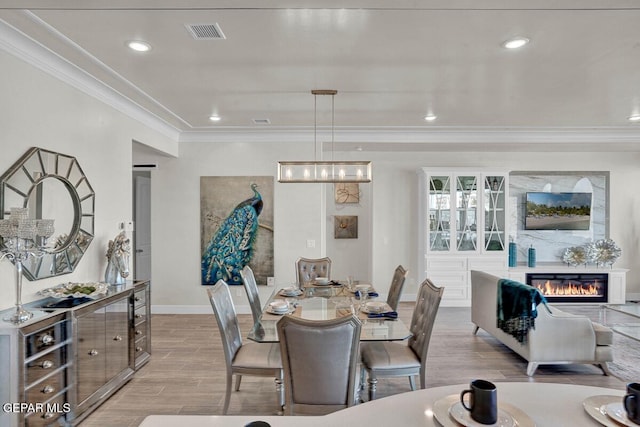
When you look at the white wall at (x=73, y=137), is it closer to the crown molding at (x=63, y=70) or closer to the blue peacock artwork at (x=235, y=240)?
the crown molding at (x=63, y=70)

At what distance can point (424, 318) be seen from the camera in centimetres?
291

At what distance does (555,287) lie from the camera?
635cm

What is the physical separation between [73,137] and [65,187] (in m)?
0.45

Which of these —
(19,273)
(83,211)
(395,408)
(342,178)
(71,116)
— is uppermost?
(71,116)

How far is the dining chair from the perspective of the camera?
9.05 feet

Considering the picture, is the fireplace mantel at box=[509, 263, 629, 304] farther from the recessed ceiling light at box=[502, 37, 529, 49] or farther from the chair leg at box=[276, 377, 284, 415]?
the chair leg at box=[276, 377, 284, 415]

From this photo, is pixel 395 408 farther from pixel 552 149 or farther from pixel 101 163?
pixel 552 149

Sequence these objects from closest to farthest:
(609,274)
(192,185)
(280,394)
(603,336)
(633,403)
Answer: (633,403)
(280,394)
(603,336)
(192,185)
(609,274)

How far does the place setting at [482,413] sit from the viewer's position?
1.01 meters

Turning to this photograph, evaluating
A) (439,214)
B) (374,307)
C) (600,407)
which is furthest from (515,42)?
(439,214)

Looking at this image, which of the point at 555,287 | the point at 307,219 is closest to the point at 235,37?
the point at 307,219

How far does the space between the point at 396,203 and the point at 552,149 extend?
2627mm

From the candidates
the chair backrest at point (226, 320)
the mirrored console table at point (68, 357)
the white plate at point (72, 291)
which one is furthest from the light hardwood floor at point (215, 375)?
the white plate at point (72, 291)

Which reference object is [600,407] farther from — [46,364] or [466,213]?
[466,213]
